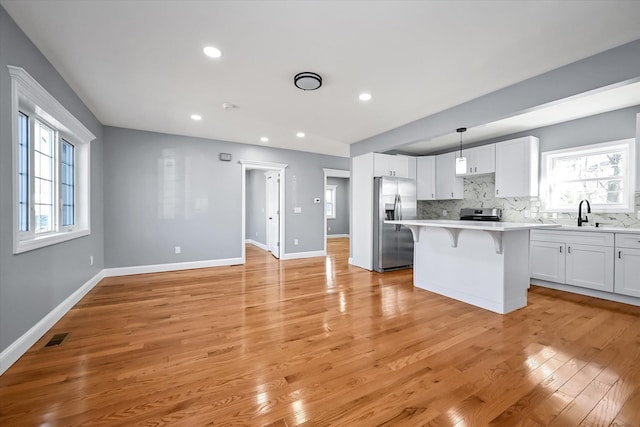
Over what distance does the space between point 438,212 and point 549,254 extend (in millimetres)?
2356

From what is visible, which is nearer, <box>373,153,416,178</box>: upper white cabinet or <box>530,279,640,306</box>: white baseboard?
<box>530,279,640,306</box>: white baseboard

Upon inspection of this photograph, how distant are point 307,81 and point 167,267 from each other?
4150mm

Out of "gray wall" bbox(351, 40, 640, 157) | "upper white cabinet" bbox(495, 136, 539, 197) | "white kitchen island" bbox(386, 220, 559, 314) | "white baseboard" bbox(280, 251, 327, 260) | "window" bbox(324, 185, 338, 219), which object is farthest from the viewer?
"window" bbox(324, 185, 338, 219)

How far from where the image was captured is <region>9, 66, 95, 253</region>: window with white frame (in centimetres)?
210

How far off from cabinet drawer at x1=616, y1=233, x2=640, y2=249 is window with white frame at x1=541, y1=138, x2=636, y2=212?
639 mm

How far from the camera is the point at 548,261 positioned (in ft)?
12.9

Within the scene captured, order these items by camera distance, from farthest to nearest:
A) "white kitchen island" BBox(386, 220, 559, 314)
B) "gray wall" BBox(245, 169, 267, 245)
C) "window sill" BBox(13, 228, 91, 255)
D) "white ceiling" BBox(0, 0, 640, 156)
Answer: "gray wall" BBox(245, 169, 267, 245)
"white kitchen island" BBox(386, 220, 559, 314)
"window sill" BBox(13, 228, 91, 255)
"white ceiling" BBox(0, 0, 640, 156)

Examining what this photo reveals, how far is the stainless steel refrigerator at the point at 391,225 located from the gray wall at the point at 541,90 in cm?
115

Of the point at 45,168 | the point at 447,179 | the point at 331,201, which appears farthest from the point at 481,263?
the point at 331,201

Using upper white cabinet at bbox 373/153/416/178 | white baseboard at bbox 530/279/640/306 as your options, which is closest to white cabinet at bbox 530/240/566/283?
white baseboard at bbox 530/279/640/306

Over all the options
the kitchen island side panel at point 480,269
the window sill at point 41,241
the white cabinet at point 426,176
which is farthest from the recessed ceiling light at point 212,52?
the white cabinet at point 426,176

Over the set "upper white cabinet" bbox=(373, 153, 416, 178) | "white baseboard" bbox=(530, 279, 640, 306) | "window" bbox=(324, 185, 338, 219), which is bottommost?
"white baseboard" bbox=(530, 279, 640, 306)

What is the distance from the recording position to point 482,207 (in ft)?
17.0

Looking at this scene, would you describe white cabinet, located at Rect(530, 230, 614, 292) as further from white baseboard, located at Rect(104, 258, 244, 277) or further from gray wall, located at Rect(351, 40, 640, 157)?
white baseboard, located at Rect(104, 258, 244, 277)
